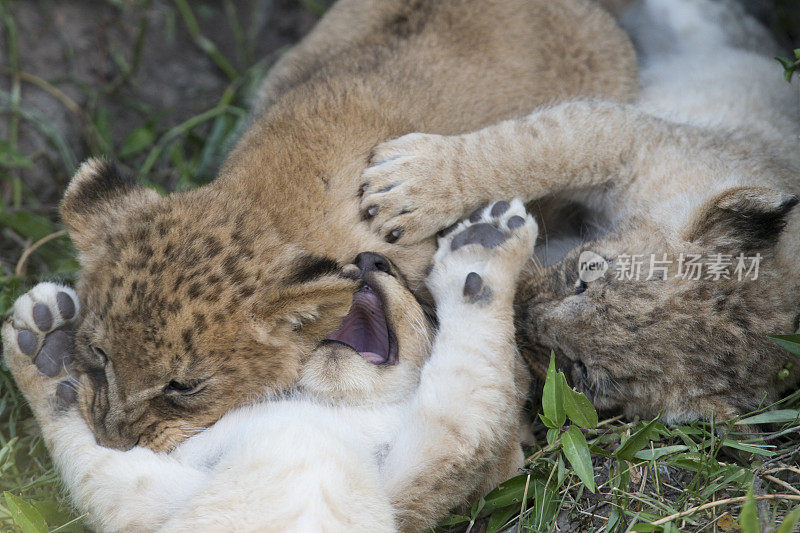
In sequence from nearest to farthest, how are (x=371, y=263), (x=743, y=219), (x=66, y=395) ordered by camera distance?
(x=743, y=219), (x=371, y=263), (x=66, y=395)

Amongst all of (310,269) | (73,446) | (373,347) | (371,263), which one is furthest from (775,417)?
(73,446)

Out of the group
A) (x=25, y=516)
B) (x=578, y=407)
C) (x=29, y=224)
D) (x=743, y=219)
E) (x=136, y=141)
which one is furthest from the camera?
(x=136, y=141)

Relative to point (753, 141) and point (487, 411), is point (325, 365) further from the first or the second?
point (753, 141)

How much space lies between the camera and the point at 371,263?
143 inches

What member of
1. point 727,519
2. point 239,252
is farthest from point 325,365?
point 727,519

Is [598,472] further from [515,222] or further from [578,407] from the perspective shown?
[515,222]

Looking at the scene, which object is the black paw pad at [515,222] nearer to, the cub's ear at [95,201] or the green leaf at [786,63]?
the green leaf at [786,63]

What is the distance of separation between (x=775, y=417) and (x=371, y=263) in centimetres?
199

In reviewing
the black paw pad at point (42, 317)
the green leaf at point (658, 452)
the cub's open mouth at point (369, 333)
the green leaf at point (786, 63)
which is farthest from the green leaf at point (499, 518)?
the green leaf at point (786, 63)

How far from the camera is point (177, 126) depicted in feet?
20.6

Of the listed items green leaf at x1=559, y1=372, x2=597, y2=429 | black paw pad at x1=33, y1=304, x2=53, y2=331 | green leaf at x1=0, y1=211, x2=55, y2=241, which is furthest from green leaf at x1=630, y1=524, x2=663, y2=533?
green leaf at x1=0, y1=211, x2=55, y2=241

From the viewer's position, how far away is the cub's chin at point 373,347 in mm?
3572

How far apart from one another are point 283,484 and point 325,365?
603mm

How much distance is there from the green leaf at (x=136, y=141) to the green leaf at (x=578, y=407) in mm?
3994
